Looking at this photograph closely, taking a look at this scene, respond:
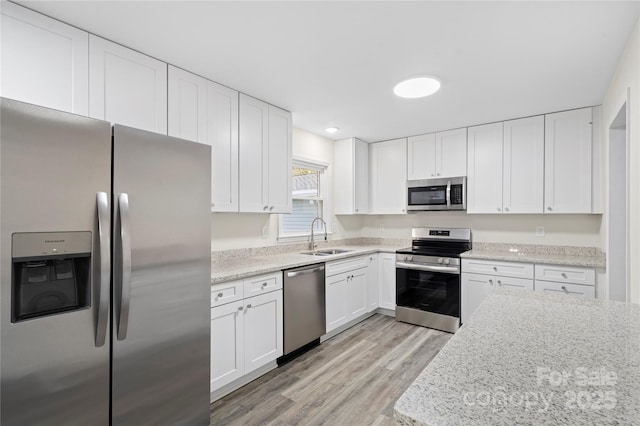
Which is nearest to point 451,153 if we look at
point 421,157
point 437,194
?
point 421,157

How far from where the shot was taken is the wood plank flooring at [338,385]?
2.08m

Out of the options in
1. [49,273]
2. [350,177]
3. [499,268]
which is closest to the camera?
[49,273]

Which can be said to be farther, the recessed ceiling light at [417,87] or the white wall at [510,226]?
the white wall at [510,226]

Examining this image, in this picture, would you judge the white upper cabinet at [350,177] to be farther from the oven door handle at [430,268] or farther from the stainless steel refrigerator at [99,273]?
the stainless steel refrigerator at [99,273]

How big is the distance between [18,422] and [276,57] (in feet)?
7.61

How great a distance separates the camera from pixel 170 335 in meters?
1.76

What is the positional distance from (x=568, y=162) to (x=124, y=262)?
3996mm

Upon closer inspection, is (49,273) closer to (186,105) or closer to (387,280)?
(186,105)

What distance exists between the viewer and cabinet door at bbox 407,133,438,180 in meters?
4.06

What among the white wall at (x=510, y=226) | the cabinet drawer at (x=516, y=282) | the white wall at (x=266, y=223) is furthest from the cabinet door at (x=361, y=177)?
the cabinet drawer at (x=516, y=282)

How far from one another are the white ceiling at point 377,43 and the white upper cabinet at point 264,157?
17 cm

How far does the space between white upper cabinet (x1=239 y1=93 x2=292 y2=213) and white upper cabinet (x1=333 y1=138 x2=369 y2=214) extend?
1271 mm

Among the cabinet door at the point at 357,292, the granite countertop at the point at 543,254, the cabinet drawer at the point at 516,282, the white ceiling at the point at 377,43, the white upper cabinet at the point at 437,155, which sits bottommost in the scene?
the cabinet door at the point at 357,292

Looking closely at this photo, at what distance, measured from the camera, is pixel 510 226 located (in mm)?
3789
